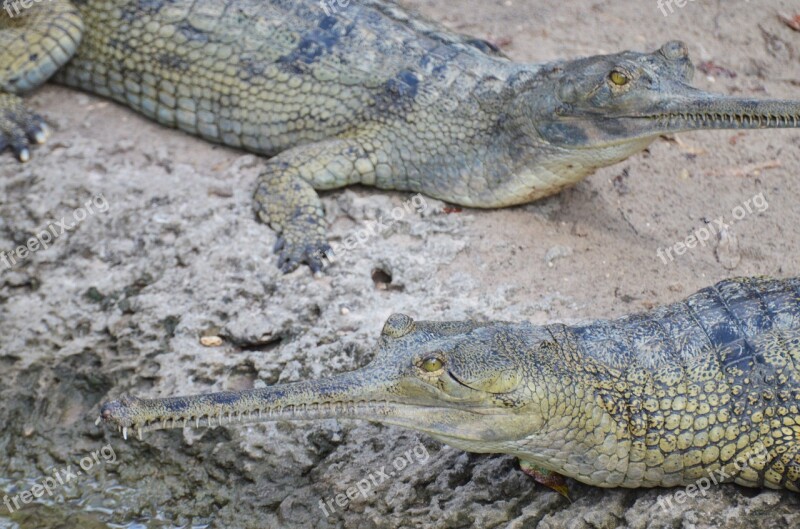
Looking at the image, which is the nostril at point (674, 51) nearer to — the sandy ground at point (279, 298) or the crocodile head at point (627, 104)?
the crocodile head at point (627, 104)

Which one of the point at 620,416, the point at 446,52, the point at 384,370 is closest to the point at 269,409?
the point at 384,370

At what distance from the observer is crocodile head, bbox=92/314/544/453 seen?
3.52m

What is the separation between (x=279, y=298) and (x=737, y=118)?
2356 mm

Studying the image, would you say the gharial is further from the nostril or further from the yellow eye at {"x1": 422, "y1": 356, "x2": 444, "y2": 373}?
the yellow eye at {"x1": 422, "y1": 356, "x2": 444, "y2": 373}

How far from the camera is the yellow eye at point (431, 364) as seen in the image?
357 cm

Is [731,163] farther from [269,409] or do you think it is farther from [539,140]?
[269,409]
